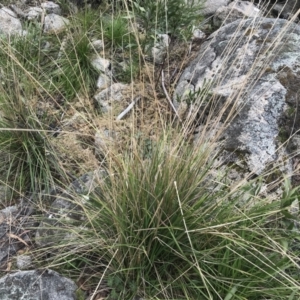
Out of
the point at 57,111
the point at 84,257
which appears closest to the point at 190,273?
the point at 84,257

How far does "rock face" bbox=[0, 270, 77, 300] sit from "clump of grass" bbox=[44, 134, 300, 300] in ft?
0.33

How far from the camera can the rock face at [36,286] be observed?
174 cm

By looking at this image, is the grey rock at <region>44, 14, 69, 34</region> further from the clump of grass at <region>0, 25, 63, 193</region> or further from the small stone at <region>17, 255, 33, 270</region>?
the small stone at <region>17, 255, 33, 270</region>

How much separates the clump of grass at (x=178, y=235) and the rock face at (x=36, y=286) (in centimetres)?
10

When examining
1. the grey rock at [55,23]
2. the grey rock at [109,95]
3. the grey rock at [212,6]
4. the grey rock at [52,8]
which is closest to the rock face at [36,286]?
the grey rock at [109,95]

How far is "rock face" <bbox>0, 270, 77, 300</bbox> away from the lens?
1738 mm

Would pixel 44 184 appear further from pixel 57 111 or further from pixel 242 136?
pixel 242 136

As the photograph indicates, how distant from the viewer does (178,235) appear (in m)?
1.76

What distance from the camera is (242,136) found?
2268mm

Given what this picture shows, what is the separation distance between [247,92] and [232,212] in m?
0.80

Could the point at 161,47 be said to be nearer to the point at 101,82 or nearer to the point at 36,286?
the point at 101,82

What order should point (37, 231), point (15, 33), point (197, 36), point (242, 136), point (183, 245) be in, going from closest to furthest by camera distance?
point (183, 245) < point (37, 231) < point (242, 136) < point (15, 33) < point (197, 36)

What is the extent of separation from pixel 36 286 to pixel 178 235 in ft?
2.07

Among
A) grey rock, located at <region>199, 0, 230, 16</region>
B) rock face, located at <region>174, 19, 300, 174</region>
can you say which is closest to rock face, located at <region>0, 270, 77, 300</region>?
rock face, located at <region>174, 19, 300, 174</region>
